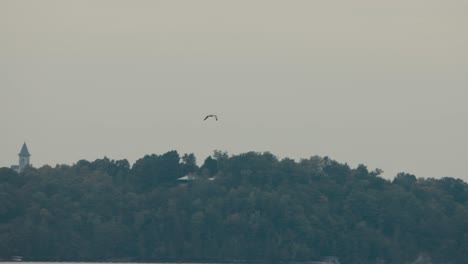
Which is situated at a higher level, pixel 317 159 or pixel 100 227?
pixel 317 159

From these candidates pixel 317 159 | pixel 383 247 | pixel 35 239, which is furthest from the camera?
pixel 317 159

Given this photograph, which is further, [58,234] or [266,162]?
[266,162]

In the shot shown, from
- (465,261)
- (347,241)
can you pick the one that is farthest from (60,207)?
(465,261)

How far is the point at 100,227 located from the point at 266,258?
60.1ft

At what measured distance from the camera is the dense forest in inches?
6235

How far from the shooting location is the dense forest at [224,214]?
15838 centimetres

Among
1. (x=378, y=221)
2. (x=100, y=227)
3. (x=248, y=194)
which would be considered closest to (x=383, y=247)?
(x=378, y=221)

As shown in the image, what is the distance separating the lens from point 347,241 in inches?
6393

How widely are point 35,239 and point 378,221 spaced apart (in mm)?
39506

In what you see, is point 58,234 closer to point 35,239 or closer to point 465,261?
point 35,239

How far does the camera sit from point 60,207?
160m

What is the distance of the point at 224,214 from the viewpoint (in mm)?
165000

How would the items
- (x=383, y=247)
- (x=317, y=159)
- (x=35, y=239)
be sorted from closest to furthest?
(x=35, y=239), (x=383, y=247), (x=317, y=159)

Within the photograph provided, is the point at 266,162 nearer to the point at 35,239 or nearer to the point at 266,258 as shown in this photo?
the point at 266,258
